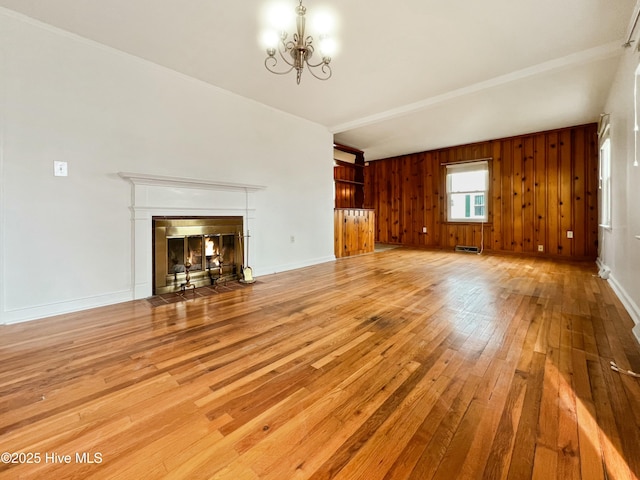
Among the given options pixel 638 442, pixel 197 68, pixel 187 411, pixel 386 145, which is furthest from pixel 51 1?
pixel 386 145

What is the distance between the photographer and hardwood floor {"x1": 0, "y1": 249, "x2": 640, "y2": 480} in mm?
963

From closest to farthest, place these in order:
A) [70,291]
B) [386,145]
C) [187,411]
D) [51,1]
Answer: [187,411] < [51,1] < [70,291] < [386,145]

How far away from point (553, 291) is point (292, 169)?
3834 millimetres

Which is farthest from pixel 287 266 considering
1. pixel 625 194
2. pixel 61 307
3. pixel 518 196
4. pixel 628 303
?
pixel 518 196

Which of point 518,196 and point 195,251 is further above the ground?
point 518,196

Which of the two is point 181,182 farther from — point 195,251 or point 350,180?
point 350,180

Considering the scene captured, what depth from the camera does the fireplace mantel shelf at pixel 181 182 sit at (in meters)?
2.81

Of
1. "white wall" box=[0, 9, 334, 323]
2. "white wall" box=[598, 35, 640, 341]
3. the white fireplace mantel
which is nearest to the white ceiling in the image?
"white wall" box=[0, 9, 334, 323]

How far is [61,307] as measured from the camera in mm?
2486

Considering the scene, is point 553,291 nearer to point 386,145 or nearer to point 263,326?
point 263,326

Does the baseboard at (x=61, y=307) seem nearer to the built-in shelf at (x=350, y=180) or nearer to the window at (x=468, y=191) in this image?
the built-in shelf at (x=350, y=180)

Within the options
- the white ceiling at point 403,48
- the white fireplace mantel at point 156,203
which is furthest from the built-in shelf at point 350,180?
the white fireplace mantel at point 156,203

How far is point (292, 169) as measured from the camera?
15.1ft

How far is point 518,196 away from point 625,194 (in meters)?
3.57
